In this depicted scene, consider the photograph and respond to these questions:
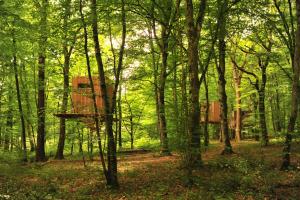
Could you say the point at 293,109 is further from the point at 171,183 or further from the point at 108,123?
the point at 108,123

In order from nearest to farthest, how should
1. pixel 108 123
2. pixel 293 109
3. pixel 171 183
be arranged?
pixel 108 123
pixel 171 183
pixel 293 109

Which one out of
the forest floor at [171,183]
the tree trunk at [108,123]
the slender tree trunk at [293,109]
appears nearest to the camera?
the forest floor at [171,183]

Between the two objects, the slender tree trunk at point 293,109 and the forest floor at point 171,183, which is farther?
the slender tree trunk at point 293,109

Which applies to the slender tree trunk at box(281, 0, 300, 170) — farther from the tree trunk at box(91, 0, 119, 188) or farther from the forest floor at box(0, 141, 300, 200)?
the tree trunk at box(91, 0, 119, 188)

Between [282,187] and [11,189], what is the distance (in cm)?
944

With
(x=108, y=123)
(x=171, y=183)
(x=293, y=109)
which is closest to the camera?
(x=108, y=123)

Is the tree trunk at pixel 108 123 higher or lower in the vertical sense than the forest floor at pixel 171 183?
higher

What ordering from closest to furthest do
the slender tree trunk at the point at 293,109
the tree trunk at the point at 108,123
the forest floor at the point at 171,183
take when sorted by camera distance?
the forest floor at the point at 171,183, the tree trunk at the point at 108,123, the slender tree trunk at the point at 293,109

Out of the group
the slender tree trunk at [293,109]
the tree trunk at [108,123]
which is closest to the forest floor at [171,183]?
the tree trunk at [108,123]

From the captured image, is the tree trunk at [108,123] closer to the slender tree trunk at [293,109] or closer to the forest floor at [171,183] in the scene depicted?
the forest floor at [171,183]

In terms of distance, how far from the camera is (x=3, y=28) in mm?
17328

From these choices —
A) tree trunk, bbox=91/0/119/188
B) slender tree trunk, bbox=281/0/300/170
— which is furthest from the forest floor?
slender tree trunk, bbox=281/0/300/170

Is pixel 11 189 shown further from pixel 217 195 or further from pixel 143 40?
pixel 143 40

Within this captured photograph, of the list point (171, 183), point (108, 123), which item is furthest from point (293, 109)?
point (108, 123)
